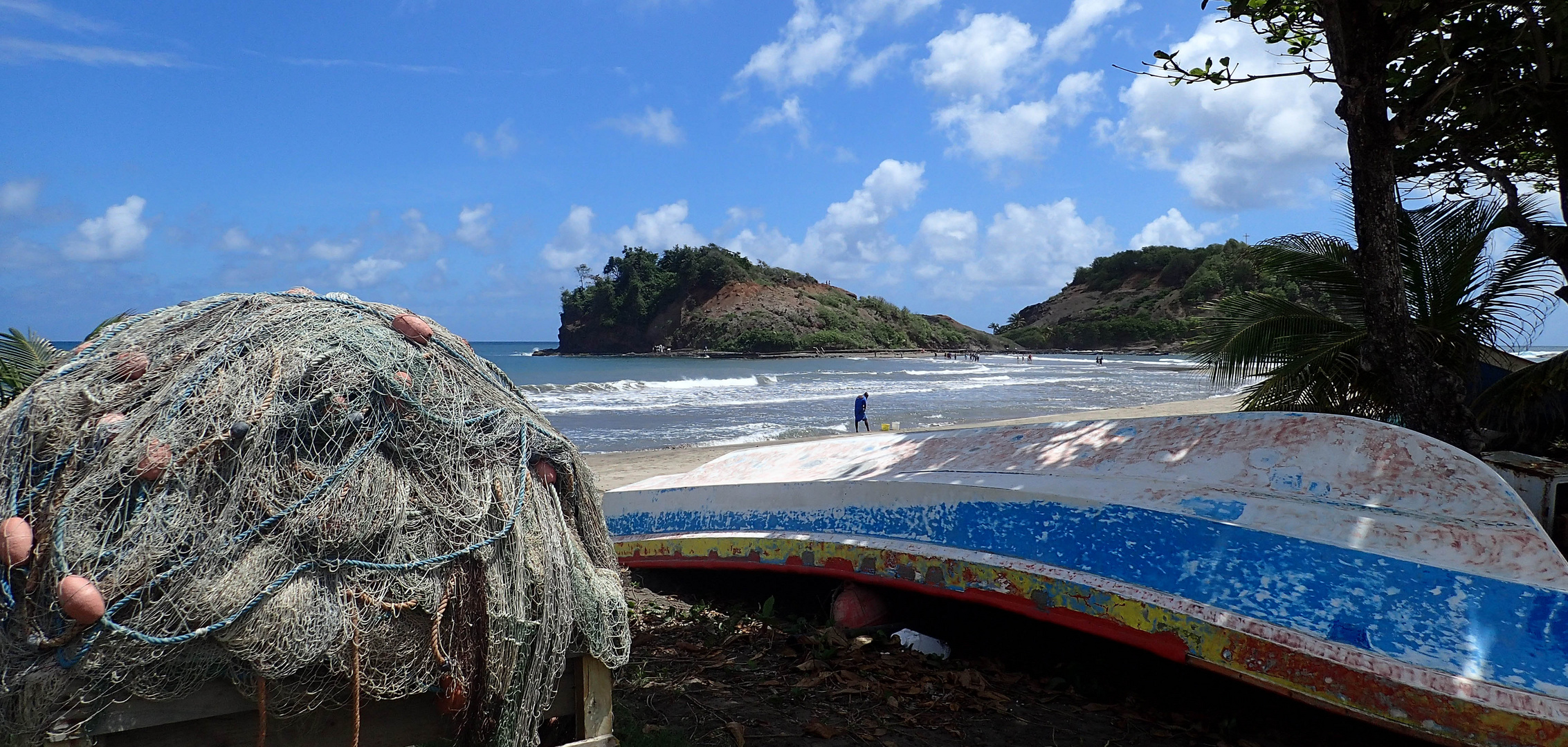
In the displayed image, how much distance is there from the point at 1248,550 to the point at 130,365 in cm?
431

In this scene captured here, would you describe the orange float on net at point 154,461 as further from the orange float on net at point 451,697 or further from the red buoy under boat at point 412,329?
the orange float on net at point 451,697

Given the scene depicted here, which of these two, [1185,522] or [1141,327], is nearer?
[1185,522]

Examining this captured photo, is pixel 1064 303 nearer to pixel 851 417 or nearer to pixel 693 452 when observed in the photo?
pixel 851 417

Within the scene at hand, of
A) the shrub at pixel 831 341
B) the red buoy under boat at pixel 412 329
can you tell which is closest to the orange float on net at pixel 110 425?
the red buoy under boat at pixel 412 329

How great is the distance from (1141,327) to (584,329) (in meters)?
73.0

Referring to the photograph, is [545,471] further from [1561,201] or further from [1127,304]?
[1127,304]

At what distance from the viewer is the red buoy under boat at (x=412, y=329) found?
343 cm

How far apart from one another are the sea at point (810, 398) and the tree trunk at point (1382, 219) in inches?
78.3

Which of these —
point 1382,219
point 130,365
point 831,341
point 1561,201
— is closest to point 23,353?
point 130,365

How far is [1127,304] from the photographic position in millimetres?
122188

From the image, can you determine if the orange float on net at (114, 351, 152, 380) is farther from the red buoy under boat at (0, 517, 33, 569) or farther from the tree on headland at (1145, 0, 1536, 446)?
the tree on headland at (1145, 0, 1536, 446)

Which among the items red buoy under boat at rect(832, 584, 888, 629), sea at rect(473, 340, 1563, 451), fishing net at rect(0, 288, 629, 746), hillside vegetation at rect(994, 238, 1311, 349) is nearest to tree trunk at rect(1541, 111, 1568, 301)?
sea at rect(473, 340, 1563, 451)

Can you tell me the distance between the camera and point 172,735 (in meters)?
2.70

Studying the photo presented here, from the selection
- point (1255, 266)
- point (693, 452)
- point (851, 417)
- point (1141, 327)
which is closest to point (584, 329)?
point (1141, 327)
